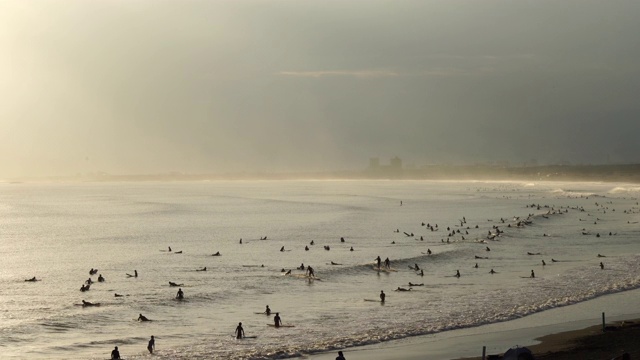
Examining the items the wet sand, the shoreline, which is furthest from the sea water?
the wet sand

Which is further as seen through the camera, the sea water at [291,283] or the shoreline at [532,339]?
the sea water at [291,283]

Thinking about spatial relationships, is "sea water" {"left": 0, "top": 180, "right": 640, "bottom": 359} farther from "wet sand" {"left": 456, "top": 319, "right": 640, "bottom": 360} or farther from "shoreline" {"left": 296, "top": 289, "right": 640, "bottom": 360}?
"wet sand" {"left": 456, "top": 319, "right": 640, "bottom": 360}

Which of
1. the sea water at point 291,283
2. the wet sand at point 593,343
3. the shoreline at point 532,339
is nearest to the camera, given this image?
the wet sand at point 593,343

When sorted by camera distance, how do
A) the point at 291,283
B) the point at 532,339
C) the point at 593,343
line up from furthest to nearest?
the point at 291,283
the point at 532,339
the point at 593,343

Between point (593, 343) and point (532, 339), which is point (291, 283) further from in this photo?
point (593, 343)

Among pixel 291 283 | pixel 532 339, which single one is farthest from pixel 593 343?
pixel 291 283

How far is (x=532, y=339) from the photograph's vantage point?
30453mm

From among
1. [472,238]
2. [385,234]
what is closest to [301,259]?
[472,238]

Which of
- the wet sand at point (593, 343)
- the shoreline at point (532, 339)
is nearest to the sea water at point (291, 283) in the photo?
the shoreline at point (532, 339)

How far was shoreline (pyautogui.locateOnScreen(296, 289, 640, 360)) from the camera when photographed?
89.7 ft

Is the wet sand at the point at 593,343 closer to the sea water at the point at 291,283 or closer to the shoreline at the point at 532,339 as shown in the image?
the shoreline at the point at 532,339

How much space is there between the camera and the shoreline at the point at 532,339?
27.3 m

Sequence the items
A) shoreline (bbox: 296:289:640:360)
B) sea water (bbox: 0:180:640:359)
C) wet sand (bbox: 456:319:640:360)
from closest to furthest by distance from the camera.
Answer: wet sand (bbox: 456:319:640:360), shoreline (bbox: 296:289:640:360), sea water (bbox: 0:180:640:359)

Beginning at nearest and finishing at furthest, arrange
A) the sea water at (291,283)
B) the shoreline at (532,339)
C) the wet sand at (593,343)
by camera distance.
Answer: the wet sand at (593,343) → the shoreline at (532,339) → the sea water at (291,283)
